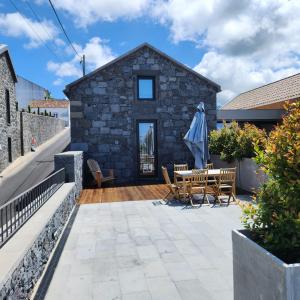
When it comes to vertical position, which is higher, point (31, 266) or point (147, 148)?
point (147, 148)

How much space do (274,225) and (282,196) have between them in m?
0.25

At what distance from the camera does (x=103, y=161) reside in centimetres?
1212

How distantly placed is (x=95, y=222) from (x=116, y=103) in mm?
6310

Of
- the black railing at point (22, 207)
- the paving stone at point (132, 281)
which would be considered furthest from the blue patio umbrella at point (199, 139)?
the paving stone at point (132, 281)

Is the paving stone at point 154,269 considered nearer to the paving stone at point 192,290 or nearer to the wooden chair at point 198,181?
the paving stone at point 192,290

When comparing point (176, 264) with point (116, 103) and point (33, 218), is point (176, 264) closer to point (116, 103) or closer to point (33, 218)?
point (33, 218)

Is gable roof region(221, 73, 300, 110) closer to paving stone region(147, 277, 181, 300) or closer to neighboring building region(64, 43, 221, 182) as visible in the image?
neighboring building region(64, 43, 221, 182)

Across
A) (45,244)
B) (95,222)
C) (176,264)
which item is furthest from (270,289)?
(95,222)

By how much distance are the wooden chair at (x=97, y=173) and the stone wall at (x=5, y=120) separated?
28.5 ft

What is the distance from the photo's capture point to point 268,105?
59.3ft

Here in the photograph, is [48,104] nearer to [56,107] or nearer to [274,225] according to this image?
[56,107]

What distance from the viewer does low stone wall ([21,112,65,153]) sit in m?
23.3

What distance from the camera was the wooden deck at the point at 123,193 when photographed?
9266mm

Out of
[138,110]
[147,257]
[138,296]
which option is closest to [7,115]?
[138,110]
